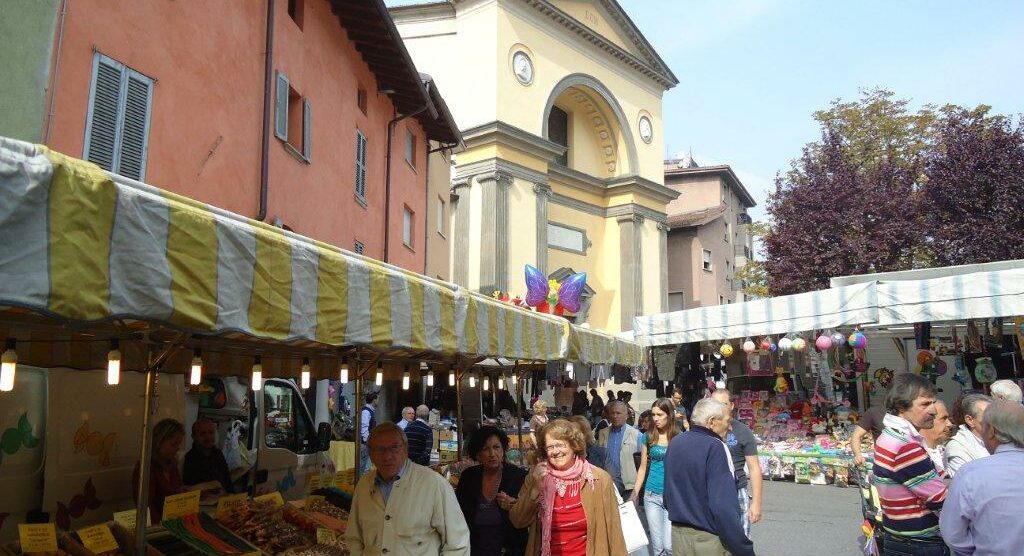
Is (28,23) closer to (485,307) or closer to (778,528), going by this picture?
(485,307)

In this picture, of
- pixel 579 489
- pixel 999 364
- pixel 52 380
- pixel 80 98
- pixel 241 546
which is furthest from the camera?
pixel 999 364

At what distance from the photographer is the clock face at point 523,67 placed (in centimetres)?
2586

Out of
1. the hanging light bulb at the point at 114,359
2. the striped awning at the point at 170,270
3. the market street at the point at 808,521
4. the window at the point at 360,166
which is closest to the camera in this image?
the striped awning at the point at 170,270

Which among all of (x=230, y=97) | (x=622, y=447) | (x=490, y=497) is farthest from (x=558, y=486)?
(x=230, y=97)

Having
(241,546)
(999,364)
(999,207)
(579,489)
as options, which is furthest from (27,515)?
(999,207)

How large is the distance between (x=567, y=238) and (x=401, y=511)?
83.4 feet

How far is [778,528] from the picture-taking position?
9289mm

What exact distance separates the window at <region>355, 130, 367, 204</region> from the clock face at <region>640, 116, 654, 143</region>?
18.7m

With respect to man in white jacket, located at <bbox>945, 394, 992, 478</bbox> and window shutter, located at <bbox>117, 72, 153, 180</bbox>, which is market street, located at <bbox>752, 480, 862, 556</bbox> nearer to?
man in white jacket, located at <bbox>945, 394, 992, 478</bbox>

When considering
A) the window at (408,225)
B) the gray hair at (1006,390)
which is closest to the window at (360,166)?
the window at (408,225)

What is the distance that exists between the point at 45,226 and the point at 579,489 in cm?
306

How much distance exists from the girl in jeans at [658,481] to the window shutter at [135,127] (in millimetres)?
5894

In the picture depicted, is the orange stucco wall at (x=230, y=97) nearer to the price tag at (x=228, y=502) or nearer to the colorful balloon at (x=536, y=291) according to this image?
the price tag at (x=228, y=502)

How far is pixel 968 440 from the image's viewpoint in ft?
16.5
